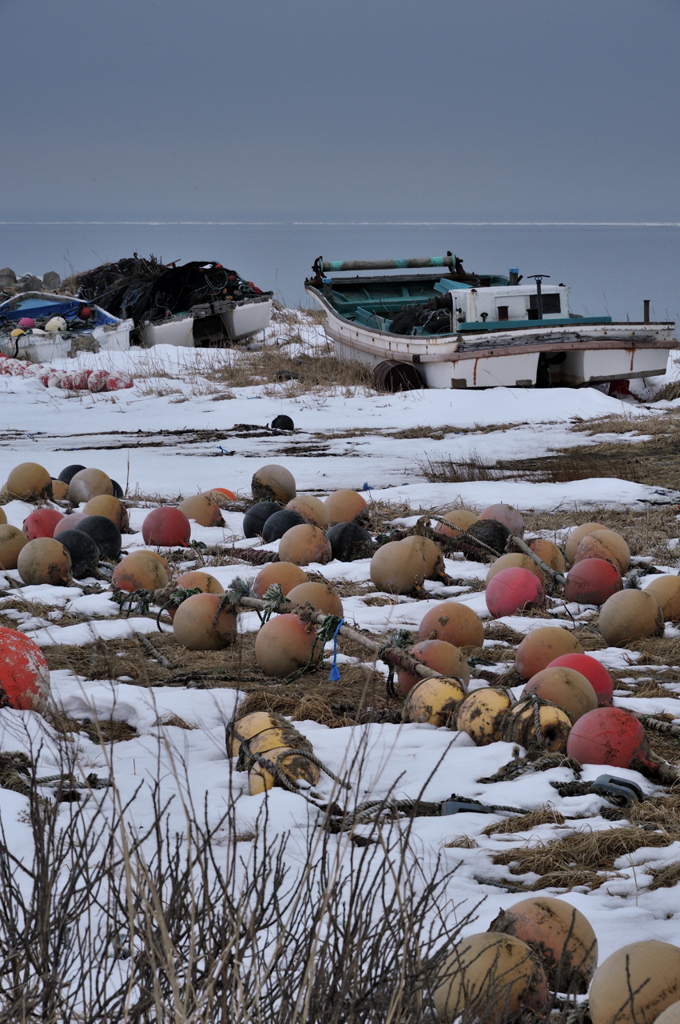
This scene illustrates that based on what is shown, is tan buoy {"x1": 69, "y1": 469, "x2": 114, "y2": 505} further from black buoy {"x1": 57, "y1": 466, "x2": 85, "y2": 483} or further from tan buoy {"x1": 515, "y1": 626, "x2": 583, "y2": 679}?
tan buoy {"x1": 515, "y1": 626, "x2": 583, "y2": 679}

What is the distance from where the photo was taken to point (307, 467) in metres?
10.8

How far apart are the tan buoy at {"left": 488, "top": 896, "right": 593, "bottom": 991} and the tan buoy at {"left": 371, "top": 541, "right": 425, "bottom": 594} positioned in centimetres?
391

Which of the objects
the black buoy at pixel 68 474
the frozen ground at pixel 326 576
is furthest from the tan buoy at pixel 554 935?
the black buoy at pixel 68 474

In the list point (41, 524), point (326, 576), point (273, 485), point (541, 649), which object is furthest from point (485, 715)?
point (273, 485)

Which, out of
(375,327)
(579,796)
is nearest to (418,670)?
(579,796)

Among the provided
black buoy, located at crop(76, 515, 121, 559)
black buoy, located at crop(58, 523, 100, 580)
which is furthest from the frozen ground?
black buoy, located at crop(76, 515, 121, 559)

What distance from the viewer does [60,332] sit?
20625 mm

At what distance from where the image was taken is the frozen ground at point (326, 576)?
301 cm

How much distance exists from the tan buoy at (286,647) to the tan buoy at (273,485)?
3.77m

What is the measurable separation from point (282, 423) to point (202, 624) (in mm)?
8342

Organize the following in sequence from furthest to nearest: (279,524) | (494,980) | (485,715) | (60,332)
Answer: (60,332) → (279,524) → (485,715) → (494,980)

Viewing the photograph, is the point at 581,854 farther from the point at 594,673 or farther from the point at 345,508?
the point at 345,508

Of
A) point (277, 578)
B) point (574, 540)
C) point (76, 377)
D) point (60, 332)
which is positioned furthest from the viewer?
point (60, 332)

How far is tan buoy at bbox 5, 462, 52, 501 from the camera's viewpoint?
27.9ft
